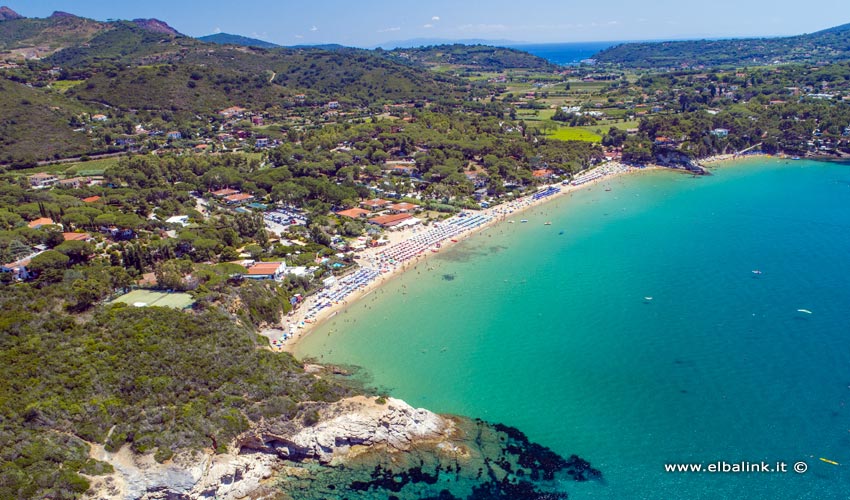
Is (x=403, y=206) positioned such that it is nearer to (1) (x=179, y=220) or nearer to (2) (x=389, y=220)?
(2) (x=389, y=220)

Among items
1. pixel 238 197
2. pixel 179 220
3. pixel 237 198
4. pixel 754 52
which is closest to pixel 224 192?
pixel 238 197

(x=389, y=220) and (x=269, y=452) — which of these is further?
(x=389, y=220)

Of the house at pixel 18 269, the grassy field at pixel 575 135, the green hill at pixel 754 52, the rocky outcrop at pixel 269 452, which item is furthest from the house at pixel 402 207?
the green hill at pixel 754 52

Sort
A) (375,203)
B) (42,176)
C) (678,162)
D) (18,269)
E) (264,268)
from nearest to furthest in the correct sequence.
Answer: (18,269) → (264,268) → (375,203) → (42,176) → (678,162)

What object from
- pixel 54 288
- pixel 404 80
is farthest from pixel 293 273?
pixel 404 80

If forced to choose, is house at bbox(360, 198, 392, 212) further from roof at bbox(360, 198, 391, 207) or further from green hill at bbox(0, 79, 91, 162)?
green hill at bbox(0, 79, 91, 162)

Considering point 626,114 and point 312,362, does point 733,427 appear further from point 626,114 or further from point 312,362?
point 626,114
